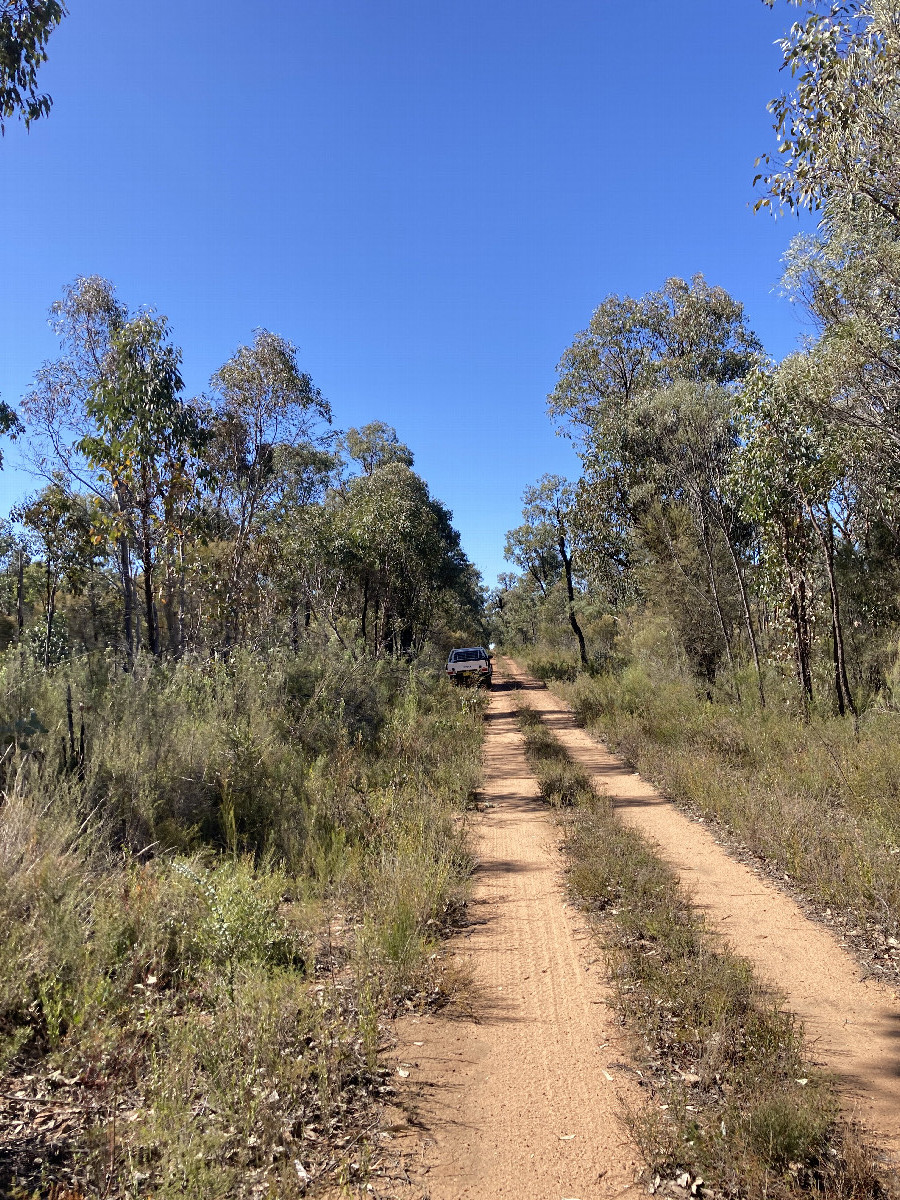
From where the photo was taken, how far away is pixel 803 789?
7660 millimetres

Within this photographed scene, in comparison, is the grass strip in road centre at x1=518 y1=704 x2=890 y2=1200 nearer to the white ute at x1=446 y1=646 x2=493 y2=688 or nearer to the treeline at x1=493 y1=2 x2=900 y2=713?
the treeline at x1=493 y1=2 x2=900 y2=713

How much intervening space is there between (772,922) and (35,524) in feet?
38.7

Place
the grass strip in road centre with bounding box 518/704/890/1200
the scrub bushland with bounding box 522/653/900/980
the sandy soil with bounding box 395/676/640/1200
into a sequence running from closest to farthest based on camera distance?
the grass strip in road centre with bounding box 518/704/890/1200 < the sandy soil with bounding box 395/676/640/1200 < the scrub bushland with bounding box 522/653/900/980

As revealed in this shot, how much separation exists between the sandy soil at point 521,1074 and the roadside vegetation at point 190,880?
239mm

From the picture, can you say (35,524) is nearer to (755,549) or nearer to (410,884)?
(410,884)

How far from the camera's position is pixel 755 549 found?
14.8 m

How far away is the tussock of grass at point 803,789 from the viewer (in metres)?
5.23

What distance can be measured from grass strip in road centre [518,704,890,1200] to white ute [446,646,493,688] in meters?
20.2

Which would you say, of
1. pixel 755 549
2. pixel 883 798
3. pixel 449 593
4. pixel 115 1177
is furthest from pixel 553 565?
pixel 115 1177

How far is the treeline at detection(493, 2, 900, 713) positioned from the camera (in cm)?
648

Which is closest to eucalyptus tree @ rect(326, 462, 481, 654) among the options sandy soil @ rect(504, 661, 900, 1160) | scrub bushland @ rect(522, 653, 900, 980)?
scrub bushland @ rect(522, 653, 900, 980)

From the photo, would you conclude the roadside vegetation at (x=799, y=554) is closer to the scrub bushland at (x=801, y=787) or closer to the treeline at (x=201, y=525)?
the scrub bushland at (x=801, y=787)

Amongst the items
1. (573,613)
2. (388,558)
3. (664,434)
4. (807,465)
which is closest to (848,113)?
(807,465)

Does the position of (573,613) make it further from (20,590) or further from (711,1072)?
(711,1072)
